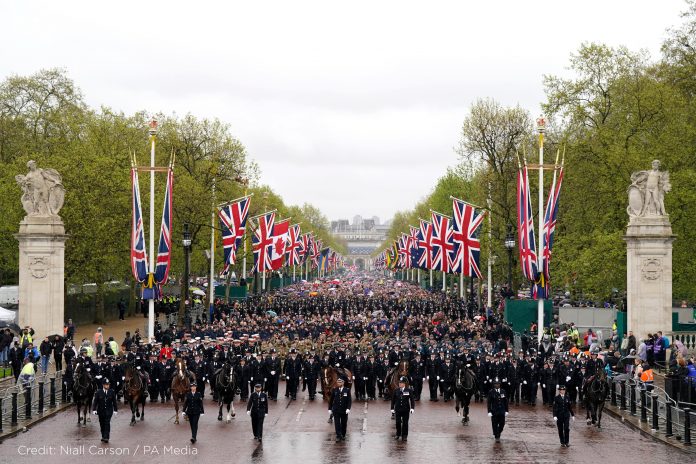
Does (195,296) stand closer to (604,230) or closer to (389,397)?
(604,230)

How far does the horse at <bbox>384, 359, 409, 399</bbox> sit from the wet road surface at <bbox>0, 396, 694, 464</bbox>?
0.88 meters

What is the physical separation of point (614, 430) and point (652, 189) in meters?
14.4

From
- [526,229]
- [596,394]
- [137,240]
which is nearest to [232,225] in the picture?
Answer: [137,240]

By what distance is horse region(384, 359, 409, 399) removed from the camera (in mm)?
26141

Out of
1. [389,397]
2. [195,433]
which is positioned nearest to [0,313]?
[389,397]

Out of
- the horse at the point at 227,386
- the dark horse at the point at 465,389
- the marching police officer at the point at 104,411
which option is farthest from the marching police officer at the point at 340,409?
the marching police officer at the point at 104,411

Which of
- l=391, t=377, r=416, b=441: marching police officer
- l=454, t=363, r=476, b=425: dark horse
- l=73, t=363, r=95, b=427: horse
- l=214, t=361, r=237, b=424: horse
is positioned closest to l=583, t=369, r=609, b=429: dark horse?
l=454, t=363, r=476, b=425: dark horse

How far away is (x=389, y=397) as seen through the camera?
2877 cm

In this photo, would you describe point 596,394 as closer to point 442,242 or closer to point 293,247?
point 442,242

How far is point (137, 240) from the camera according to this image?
3691 cm

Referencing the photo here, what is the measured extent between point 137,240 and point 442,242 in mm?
21665

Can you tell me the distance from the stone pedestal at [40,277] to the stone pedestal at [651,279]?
2087 cm

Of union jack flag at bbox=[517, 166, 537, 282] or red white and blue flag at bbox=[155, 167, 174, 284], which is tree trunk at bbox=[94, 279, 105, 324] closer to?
red white and blue flag at bbox=[155, 167, 174, 284]

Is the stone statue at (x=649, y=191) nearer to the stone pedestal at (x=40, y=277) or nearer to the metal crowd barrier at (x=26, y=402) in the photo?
the metal crowd barrier at (x=26, y=402)
